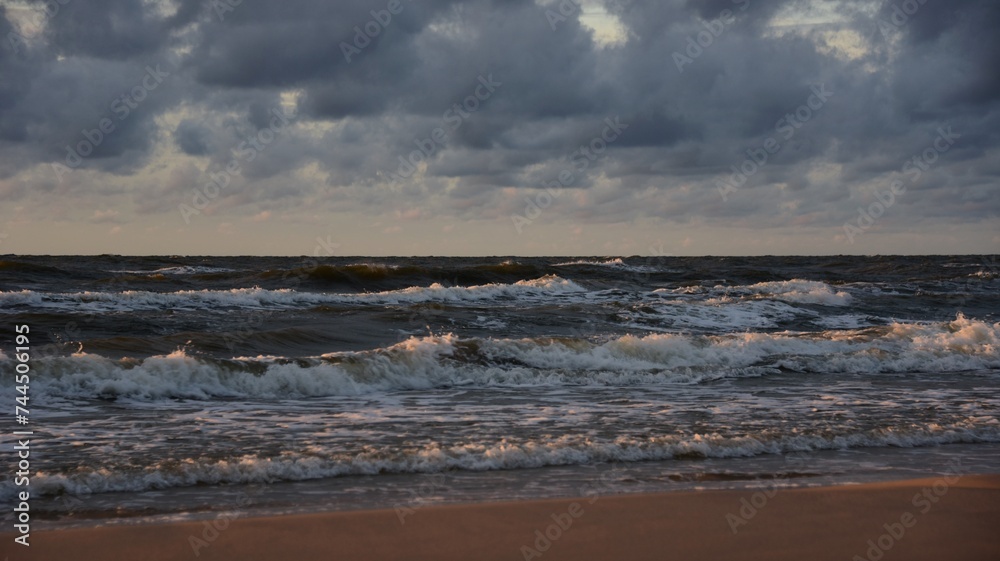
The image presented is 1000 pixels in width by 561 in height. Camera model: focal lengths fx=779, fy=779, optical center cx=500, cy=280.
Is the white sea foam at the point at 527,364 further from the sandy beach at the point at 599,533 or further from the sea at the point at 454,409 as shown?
the sandy beach at the point at 599,533

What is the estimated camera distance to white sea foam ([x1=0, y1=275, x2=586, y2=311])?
2133cm

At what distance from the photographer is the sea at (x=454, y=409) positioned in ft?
19.3

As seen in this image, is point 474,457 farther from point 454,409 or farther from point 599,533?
point 454,409

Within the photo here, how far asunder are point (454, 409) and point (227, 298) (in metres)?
16.7

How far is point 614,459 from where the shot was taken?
669 cm

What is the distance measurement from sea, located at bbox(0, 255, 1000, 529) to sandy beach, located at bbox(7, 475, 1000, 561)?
0.29 metres

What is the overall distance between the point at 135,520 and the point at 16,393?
5.70m

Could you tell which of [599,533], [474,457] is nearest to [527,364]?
[474,457]

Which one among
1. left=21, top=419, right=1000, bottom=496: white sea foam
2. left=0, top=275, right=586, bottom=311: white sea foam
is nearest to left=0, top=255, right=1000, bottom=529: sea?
left=21, top=419, right=1000, bottom=496: white sea foam

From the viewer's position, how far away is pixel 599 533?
15.8 ft

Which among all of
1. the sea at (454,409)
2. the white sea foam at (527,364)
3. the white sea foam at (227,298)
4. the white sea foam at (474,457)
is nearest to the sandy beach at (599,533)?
the sea at (454,409)

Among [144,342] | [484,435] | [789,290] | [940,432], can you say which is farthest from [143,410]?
[789,290]

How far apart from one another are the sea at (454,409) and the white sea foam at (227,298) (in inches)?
27.2

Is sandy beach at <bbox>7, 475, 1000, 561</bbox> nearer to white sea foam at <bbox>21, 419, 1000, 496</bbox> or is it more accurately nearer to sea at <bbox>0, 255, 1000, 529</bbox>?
sea at <bbox>0, 255, 1000, 529</bbox>
